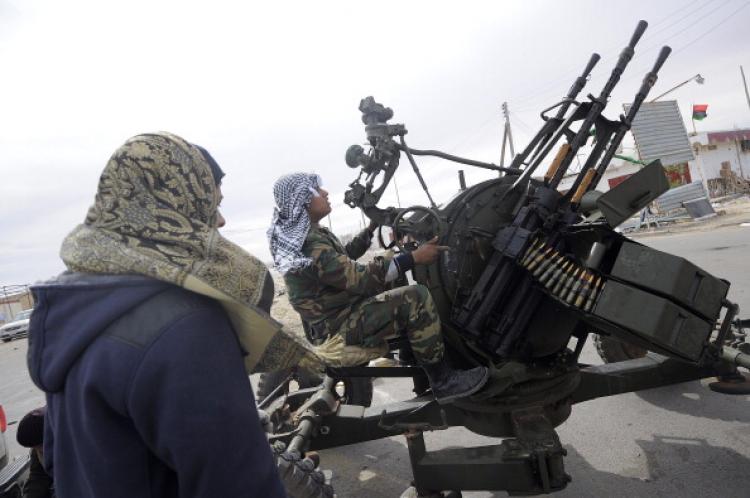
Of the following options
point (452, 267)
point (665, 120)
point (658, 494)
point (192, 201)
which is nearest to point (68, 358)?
point (192, 201)

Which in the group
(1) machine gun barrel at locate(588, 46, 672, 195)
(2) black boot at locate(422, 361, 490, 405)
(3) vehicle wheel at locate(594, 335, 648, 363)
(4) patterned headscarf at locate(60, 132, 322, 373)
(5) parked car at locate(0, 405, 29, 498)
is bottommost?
(5) parked car at locate(0, 405, 29, 498)

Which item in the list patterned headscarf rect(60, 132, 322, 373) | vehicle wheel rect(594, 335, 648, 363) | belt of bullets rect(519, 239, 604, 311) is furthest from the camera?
vehicle wheel rect(594, 335, 648, 363)

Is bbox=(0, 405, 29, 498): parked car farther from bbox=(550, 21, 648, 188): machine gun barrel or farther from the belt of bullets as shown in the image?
bbox=(550, 21, 648, 188): machine gun barrel

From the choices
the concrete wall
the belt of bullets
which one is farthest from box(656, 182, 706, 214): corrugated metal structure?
the belt of bullets

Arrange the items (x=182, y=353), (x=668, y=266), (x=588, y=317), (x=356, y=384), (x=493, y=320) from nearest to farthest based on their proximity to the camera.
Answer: (x=182, y=353) < (x=668, y=266) < (x=588, y=317) < (x=493, y=320) < (x=356, y=384)

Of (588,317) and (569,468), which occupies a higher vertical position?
(588,317)

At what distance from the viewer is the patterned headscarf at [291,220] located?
10.7ft

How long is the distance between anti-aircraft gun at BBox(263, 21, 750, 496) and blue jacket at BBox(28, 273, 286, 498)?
6.98 ft

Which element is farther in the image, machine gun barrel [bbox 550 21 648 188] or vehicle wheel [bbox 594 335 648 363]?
vehicle wheel [bbox 594 335 648 363]

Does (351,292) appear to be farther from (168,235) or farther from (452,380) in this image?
(168,235)

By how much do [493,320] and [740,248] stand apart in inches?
466

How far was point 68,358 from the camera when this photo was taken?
3.32 feet

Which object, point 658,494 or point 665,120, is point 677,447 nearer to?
point 658,494

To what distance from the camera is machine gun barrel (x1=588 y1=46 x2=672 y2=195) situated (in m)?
3.56
